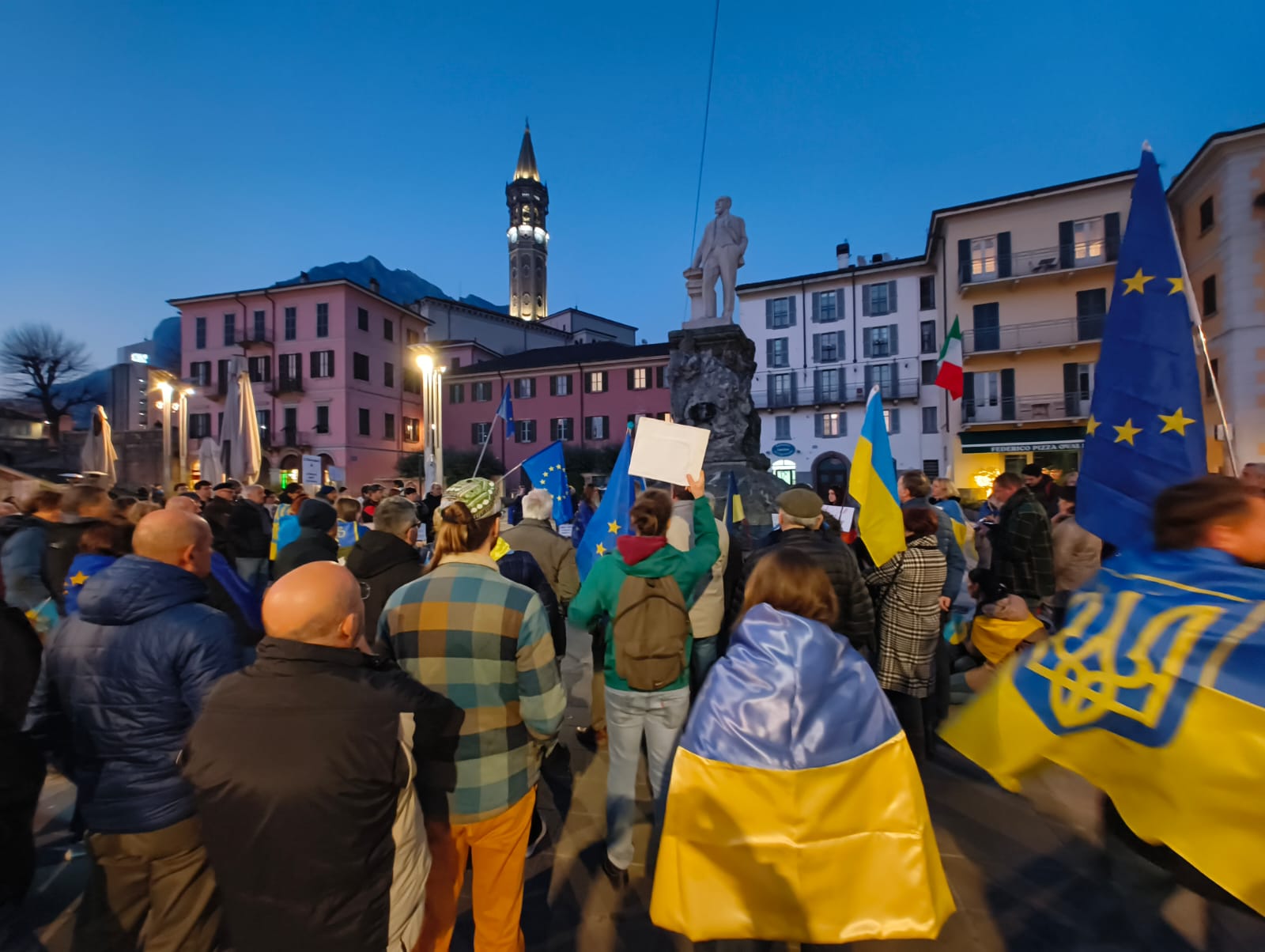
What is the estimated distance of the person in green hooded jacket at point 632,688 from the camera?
3414 mm

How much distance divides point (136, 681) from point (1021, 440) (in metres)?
34.8

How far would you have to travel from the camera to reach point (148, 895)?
8.20 feet

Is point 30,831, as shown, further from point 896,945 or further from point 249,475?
point 249,475

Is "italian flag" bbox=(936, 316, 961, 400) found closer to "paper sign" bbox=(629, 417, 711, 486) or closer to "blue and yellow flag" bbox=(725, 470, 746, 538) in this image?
"blue and yellow flag" bbox=(725, 470, 746, 538)

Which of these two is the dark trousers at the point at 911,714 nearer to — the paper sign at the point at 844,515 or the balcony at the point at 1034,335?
the paper sign at the point at 844,515

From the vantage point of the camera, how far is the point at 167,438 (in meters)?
18.9

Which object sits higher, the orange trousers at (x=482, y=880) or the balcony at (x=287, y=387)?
the balcony at (x=287, y=387)

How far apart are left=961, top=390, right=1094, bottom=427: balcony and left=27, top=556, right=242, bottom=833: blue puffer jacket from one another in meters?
34.5

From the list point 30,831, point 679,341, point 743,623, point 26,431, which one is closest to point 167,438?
point 679,341

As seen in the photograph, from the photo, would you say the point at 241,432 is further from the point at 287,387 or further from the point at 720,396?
the point at 287,387

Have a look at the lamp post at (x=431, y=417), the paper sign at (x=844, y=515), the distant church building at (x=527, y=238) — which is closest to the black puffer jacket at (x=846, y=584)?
the paper sign at (x=844, y=515)

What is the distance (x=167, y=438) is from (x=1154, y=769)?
22446mm

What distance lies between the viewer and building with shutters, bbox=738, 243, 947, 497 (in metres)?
37.0

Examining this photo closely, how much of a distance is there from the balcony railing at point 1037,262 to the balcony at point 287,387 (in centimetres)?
3727
